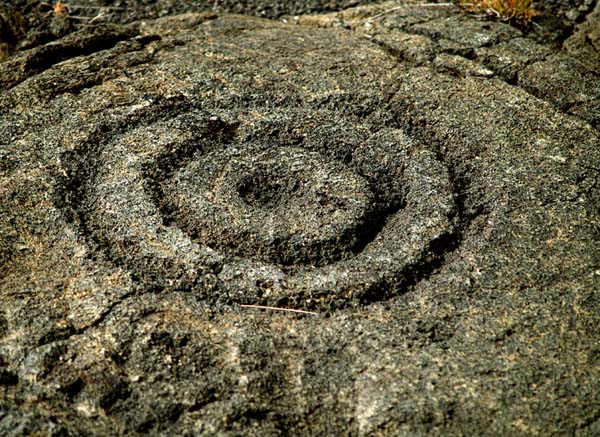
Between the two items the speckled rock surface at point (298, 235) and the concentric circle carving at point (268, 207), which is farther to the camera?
the concentric circle carving at point (268, 207)

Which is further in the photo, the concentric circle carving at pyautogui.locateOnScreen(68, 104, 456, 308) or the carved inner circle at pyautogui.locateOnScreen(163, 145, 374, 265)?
the carved inner circle at pyautogui.locateOnScreen(163, 145, 374, 265)

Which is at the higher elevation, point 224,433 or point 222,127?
point 222,127

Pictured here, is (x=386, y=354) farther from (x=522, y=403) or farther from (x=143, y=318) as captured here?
(x=143, y=318)

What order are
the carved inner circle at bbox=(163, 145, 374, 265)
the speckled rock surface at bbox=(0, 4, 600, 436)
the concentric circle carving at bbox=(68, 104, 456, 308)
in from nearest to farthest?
the speckled rock surface at bbox=(0, 4, 600, 436), the concentric circle carving at bbox=(68, 104, 456, 308), the carved inner circle at bbox=(163, 145, 374, 265)

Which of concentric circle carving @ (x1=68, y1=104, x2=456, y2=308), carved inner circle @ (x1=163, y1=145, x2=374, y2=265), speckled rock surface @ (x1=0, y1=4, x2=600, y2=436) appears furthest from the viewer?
carved inner circle @ (x1=163, y1=145, x2=374, y2=265)

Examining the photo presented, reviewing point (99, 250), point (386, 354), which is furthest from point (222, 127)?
point (386, 354)

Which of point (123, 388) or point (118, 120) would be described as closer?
point (123, 388)

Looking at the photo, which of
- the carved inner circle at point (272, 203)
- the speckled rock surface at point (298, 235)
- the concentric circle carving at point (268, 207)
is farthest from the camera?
the carved inner circle at point (272, 203)

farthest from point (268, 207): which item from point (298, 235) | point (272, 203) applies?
point (298, 235)
